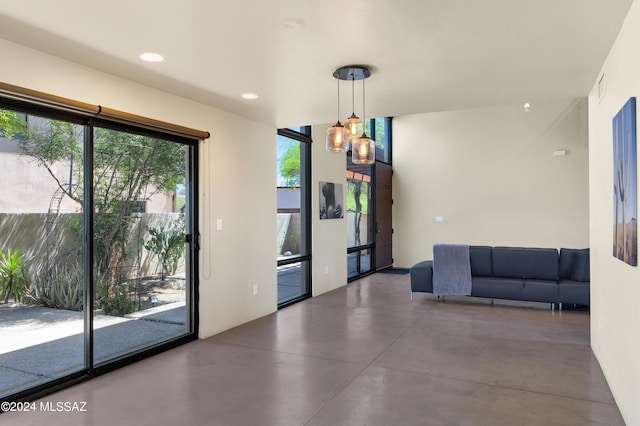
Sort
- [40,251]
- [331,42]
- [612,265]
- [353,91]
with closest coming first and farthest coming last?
[331,42]
[612,265]
[40,251]
[353,91]

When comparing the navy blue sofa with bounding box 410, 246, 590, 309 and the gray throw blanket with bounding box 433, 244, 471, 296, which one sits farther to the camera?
the gray throw blanket with bounding box 433, 244, 471, 296

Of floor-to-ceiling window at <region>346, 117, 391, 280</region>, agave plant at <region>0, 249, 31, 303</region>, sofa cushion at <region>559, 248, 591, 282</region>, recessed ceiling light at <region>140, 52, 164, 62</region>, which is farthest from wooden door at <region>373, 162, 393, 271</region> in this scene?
agave plant at <region>0, 249, 31, 303</region>

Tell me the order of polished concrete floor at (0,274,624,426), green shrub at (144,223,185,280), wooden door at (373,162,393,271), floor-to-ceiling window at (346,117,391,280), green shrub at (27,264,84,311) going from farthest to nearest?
wooden door at (373,162,393,271) < floor-to-ceiling window at (346,117,391,280) < green shrub at (144,223,185,280) < green shrub at (27,264,84,311) < polished concrete floor at (0,274,624,426)

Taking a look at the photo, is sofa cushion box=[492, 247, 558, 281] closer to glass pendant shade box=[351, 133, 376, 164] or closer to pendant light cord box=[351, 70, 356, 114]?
pendant light cord box=[351, 70, 356, 114]

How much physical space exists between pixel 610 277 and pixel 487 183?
19.6ft

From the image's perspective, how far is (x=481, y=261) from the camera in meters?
6.24

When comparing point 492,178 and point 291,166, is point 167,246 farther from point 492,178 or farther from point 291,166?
point 492,178

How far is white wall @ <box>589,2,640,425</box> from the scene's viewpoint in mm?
2316

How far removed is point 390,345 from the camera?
4.18 m

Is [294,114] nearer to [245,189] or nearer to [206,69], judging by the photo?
[245,189]

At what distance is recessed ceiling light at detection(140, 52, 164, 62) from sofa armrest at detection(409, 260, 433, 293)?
183 inches

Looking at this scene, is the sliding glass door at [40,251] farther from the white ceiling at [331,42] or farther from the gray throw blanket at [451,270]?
the gray throw blanket at [451,270]

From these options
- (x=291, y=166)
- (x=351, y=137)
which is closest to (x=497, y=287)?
(x=291, y=166)

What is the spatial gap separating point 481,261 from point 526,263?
59cm
